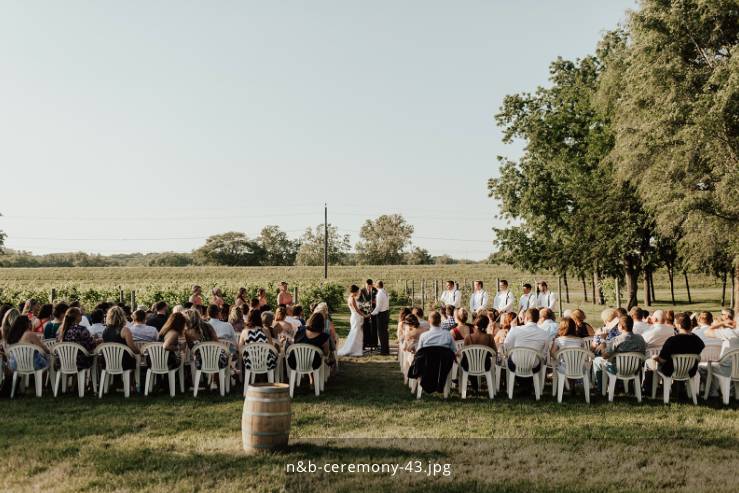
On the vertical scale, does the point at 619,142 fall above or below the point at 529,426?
above

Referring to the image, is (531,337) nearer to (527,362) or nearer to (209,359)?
(527,362)

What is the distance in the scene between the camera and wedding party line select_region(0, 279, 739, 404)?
952 centimetres

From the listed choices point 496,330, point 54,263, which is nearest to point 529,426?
point 496,330

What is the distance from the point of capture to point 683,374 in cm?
943

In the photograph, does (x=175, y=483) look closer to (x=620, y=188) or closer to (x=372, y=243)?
(x=620, y=188)

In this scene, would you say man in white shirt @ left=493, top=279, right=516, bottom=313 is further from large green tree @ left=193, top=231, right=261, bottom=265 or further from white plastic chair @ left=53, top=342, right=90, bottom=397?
large green tree @ left=193, top=231, right=261, bottom=265

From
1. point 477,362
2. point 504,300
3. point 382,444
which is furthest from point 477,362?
point 504,300

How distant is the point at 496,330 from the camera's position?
1190cm

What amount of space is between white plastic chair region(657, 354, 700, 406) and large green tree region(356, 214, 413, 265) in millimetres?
94193

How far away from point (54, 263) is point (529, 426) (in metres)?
95.7

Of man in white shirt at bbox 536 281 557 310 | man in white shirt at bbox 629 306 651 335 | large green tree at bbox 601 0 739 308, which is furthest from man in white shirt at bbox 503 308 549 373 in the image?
large green tree at bbox 601 0 739 308

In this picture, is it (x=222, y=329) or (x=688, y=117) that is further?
(x=688, y=117)

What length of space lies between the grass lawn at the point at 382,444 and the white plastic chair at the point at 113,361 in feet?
0.68

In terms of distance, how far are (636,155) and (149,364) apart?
2017 cm
